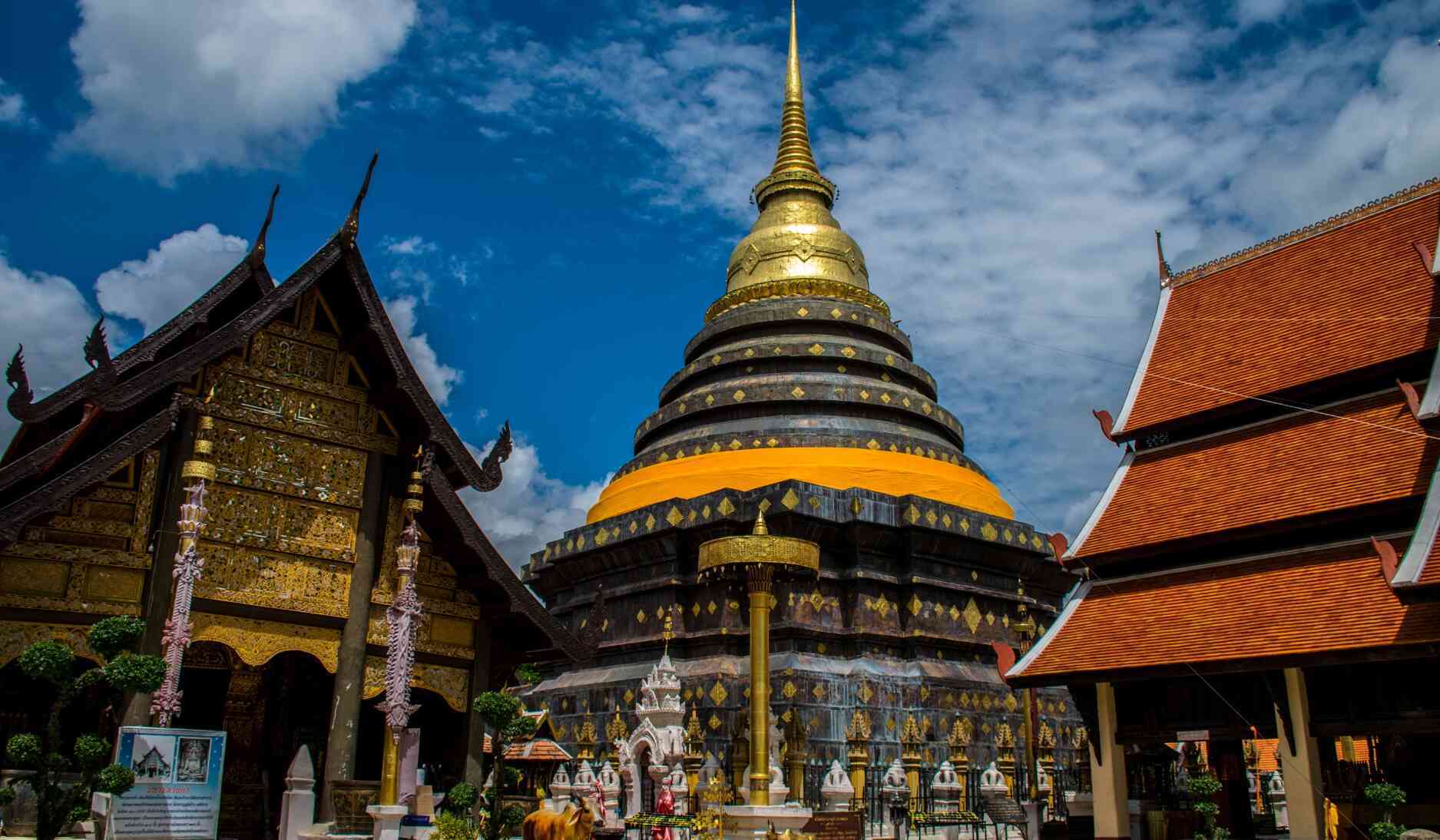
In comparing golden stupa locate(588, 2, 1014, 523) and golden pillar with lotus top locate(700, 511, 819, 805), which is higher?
golden stupa locate(588, 2, 1014, 523)

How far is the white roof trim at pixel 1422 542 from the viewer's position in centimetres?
1106

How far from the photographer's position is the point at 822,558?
938 inches

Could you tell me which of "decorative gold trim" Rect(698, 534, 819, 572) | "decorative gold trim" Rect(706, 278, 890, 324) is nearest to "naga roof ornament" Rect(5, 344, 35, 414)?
"decorative gold trim" Rect(698, 534, 819, 572)

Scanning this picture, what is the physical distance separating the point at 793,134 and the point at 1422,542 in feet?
92.4

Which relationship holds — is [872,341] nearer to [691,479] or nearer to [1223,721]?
[691,479]

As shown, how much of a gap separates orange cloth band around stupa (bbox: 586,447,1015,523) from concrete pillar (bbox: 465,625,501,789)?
11760 mm

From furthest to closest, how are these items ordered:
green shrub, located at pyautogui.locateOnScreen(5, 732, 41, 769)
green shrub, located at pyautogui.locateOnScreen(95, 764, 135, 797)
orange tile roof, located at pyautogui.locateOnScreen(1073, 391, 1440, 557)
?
orange tile roof, located at pyautogui.locateOnScreen(1073, 391, 1440, 557), green shrub, located at pyautogui.locateOnScreen(95, 764, 135, 797), green shrub, located at pyautogui.locateOnScreen(5, 732, 41, 769)

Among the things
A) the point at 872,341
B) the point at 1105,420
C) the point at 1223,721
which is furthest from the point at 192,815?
the point at 872,341

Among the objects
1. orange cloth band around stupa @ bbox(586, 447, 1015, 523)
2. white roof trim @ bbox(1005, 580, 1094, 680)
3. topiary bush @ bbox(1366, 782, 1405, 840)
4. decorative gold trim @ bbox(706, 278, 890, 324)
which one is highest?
decorative gold trim @ bbox(706, 278, 890, 324)

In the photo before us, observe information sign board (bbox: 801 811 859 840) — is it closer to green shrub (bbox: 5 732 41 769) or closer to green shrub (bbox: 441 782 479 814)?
green shrub (bbox: 441 782 479 814)

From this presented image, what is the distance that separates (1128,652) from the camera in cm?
1438

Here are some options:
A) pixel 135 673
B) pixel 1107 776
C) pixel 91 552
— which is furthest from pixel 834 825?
pixel 91 552

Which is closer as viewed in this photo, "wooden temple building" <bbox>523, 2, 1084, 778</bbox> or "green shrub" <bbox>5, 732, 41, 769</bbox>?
"green shrub" <bbox>5, 732, 41, 769</bbox>

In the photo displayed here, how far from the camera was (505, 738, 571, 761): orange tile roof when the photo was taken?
22.7 m
